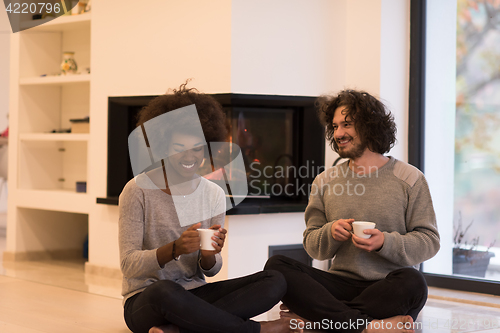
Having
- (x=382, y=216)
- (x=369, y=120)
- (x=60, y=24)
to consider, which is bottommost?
(x=382, y=216)

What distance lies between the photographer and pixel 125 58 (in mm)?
3414

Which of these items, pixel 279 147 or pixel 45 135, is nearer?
pixel 279 147

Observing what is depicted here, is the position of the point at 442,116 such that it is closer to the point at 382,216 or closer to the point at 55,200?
the point at 382,216

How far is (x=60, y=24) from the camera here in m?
3.87

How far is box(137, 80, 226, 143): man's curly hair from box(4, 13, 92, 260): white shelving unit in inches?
76.8

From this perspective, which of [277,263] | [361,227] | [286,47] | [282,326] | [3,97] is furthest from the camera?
[3,97]

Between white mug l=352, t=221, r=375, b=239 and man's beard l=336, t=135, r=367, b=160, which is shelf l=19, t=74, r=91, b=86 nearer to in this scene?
man's beard l=336, t=135, r=367, b=160

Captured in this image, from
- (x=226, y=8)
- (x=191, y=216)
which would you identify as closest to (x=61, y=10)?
(x=226, y=8)

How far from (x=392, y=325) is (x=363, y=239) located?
13.3 inches

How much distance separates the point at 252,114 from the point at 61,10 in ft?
5.67

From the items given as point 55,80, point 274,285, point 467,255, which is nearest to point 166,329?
point 274,285

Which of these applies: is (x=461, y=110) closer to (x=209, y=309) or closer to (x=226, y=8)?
(x=226, y=8)

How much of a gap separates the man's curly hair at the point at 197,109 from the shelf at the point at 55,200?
182 centimetres

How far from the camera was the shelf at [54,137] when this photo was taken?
3.68 m
